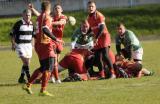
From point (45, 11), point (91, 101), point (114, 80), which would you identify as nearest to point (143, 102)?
point (91, 101)

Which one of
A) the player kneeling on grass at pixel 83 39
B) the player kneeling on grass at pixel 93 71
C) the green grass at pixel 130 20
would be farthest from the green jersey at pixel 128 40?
the green grass at pixel 130 20

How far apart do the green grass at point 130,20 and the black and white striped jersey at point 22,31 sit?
23.8 m

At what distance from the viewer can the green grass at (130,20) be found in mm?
43062

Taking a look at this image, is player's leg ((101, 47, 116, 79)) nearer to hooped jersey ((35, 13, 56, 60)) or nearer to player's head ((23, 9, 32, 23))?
player's head ((23, 9, 32, 23))

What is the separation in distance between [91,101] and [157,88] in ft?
7.51

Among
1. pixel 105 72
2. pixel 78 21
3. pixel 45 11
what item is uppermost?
pixel 45 11

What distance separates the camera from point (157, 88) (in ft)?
49.1

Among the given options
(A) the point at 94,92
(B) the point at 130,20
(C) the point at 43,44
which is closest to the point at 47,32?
(C) the point at 43,44

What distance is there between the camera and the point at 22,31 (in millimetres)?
18531

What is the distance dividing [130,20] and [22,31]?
87.1 feet

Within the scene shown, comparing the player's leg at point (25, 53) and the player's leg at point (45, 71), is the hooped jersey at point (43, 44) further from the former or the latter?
the player's leg at point (25, 53)

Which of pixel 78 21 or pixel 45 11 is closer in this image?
pixel 45 11

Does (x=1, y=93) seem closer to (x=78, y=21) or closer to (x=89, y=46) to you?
(x=89, y=46)

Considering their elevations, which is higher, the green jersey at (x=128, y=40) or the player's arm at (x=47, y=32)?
the player's arm at (x=47, y=32)
